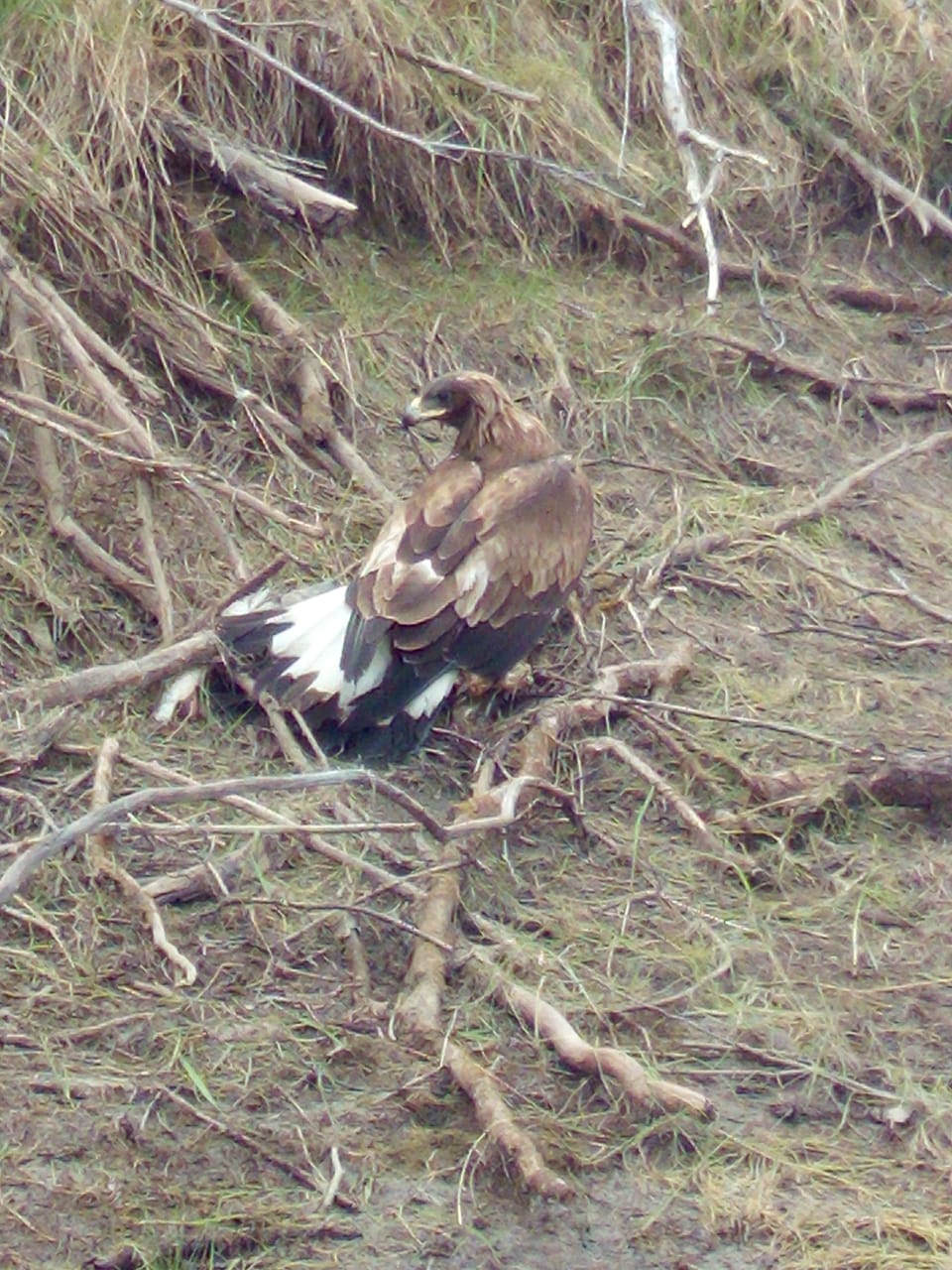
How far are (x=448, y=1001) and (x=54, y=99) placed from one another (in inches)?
105

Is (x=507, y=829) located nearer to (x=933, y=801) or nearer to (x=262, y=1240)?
(x=933, y=801)

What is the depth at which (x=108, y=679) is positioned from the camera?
4301 millimetres

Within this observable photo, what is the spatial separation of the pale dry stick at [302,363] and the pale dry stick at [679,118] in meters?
0.98

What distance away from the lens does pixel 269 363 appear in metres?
5.38

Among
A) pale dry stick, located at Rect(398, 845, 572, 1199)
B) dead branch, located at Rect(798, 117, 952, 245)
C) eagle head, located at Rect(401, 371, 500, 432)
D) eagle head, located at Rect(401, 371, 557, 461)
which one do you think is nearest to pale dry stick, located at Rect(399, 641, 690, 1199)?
pale dry stick, located at Rect(398, 845, 572, 1199)

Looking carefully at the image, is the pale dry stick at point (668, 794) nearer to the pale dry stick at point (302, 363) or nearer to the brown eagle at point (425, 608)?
the brown eagle at point (425, 608)

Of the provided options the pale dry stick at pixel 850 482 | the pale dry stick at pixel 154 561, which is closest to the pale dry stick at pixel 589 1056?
the pale dry stick at pixel 154 561

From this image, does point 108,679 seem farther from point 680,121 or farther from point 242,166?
point 680,121

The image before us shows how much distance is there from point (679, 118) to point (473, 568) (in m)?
1.70

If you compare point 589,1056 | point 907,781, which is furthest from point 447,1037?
point 907,781

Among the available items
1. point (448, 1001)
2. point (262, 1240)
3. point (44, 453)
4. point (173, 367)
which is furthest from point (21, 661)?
point (262, 1240)

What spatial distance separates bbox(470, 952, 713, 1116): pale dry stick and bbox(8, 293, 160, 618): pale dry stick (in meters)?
1.40

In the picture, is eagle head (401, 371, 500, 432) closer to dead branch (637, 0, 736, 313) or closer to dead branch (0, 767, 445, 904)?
dead branch (637, 0, 736, 313)

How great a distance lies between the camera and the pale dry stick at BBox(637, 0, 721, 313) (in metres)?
5.35
